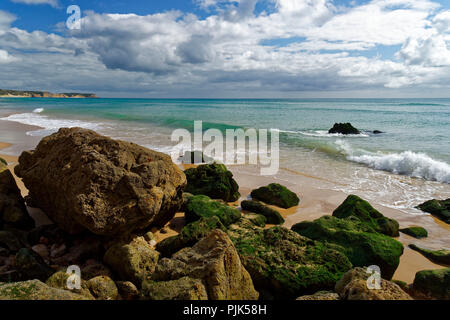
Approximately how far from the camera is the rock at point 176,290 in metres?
3.08

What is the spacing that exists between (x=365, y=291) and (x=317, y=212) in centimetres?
479

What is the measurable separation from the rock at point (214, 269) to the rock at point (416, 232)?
4.89 metres

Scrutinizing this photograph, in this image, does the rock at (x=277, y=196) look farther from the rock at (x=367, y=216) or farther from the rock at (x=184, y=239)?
the rock at (x=184, y=239)

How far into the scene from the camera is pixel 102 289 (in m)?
3.58

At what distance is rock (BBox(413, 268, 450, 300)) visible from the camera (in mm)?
4211

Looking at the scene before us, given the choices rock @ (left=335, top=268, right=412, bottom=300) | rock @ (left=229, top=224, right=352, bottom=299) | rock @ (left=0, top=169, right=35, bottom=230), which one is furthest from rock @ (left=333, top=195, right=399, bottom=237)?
rock @ (left=0, top=169, right=35, bottom=230)

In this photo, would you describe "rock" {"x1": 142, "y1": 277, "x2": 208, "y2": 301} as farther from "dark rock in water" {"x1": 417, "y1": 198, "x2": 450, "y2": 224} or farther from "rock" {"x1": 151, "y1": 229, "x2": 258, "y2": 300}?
"dark rock in water" {"x1": 417, "y1": 198, "x2": 450, "y2": 224}

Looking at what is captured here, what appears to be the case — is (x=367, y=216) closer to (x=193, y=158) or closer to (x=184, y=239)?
(x=184, y=239)

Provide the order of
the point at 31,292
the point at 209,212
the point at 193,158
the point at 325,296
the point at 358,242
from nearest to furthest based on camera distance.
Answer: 1. the point at 31,292
2. the point at 325,296
3. the point at 358,242
4. the point at 209,212
5. the point at 193,158

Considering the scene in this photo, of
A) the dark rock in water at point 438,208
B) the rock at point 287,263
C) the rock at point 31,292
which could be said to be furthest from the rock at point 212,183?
the dark rock in water at point 438,208

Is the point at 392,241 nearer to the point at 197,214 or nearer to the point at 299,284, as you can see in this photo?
the point at 299,284

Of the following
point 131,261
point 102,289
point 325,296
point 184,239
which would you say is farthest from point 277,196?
point 102,289

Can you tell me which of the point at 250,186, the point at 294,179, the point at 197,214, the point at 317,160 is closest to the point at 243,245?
→ the point at 197,214
